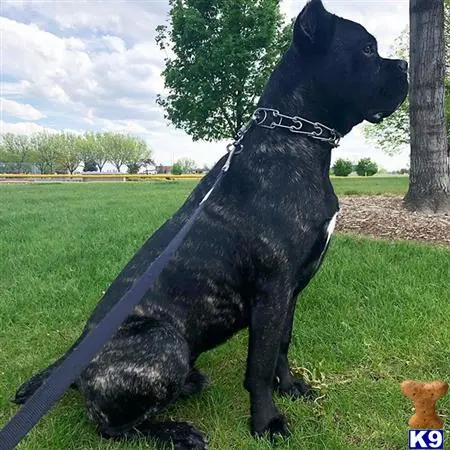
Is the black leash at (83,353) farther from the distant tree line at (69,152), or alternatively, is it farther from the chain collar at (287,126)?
the distant tree line at (69,152)

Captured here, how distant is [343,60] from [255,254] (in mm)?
1097

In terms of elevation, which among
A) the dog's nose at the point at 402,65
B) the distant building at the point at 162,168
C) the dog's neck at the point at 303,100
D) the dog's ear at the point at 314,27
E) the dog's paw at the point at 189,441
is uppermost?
the dog's ear at the point at 314,27

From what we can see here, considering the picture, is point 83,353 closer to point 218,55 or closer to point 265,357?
point 265,357

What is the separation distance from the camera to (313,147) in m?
2.62

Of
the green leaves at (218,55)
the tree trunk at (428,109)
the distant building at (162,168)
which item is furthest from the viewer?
the distant building at (162,168)

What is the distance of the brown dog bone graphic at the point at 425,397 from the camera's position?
220 cm

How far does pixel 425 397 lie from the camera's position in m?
2.25

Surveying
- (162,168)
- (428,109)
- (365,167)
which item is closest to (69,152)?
(162,168)

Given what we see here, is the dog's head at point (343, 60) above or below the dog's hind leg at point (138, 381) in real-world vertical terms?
above

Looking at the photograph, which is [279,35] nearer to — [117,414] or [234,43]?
[234,43]

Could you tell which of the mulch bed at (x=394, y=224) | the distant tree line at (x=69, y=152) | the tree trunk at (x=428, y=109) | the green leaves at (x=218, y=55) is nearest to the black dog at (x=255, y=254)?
the mulch bed at (x=394, y=224)

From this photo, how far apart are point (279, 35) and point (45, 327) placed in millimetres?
28393

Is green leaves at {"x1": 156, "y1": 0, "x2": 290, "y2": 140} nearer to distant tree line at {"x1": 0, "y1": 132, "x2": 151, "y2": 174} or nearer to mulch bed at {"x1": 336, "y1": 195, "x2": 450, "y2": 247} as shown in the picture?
mulch bed at {"x1": 336, "y1": 195, "x2": 450, "y2": 247}

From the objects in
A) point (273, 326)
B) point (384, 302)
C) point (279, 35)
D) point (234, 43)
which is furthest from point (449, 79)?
point (273, 326)
